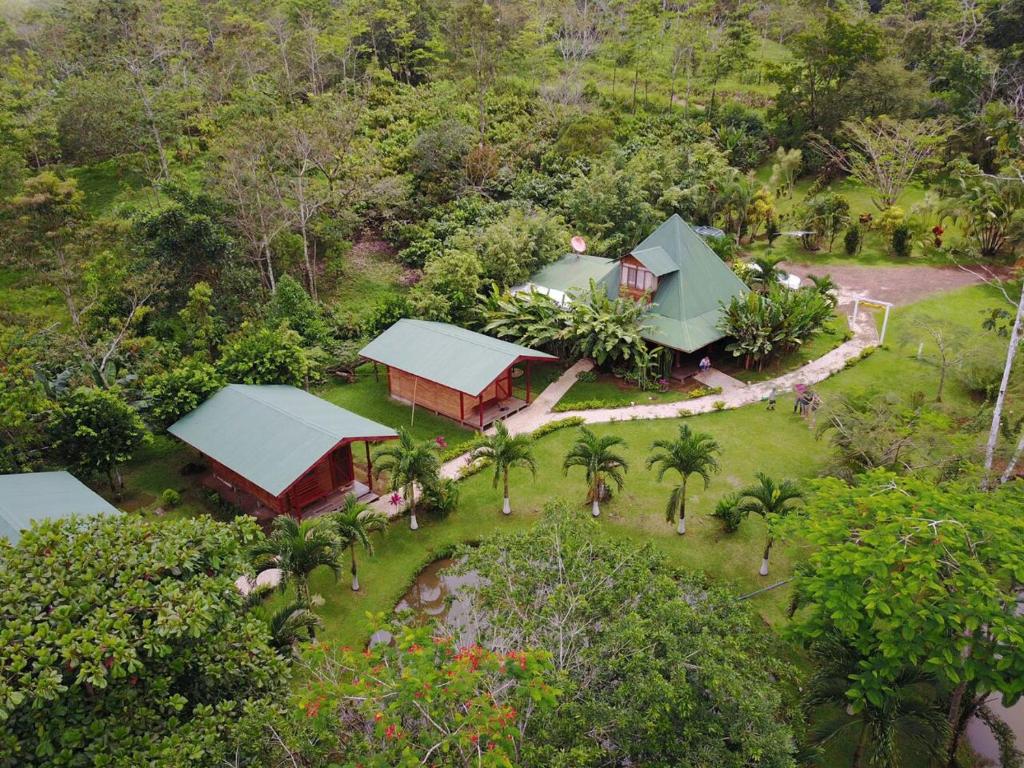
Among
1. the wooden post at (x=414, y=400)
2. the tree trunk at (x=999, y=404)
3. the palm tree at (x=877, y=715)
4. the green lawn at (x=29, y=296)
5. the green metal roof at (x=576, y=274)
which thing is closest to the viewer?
the palm tree at (x=877, y=715)

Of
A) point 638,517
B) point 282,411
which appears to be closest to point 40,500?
point 282,411

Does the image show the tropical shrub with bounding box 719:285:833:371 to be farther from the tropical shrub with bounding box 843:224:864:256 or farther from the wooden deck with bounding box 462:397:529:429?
the tropical shrub with bounding box 843:224:864:256

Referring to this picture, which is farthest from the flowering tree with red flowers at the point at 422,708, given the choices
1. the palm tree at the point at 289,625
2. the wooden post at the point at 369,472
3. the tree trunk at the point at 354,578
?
the wooden post at the point at 369,472

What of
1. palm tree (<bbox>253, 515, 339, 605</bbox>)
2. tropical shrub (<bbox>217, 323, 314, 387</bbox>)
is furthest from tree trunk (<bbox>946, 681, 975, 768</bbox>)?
tropical shrub (<bbox>217, 323, 314, 387</bbox>)

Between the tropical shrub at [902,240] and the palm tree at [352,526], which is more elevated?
the tropical shrub at [902,240]

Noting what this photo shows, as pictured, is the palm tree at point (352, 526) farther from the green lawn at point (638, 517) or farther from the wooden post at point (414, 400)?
the wooden post at point (414, 400)

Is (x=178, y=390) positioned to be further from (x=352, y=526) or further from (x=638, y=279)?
(x=638, y=279)
